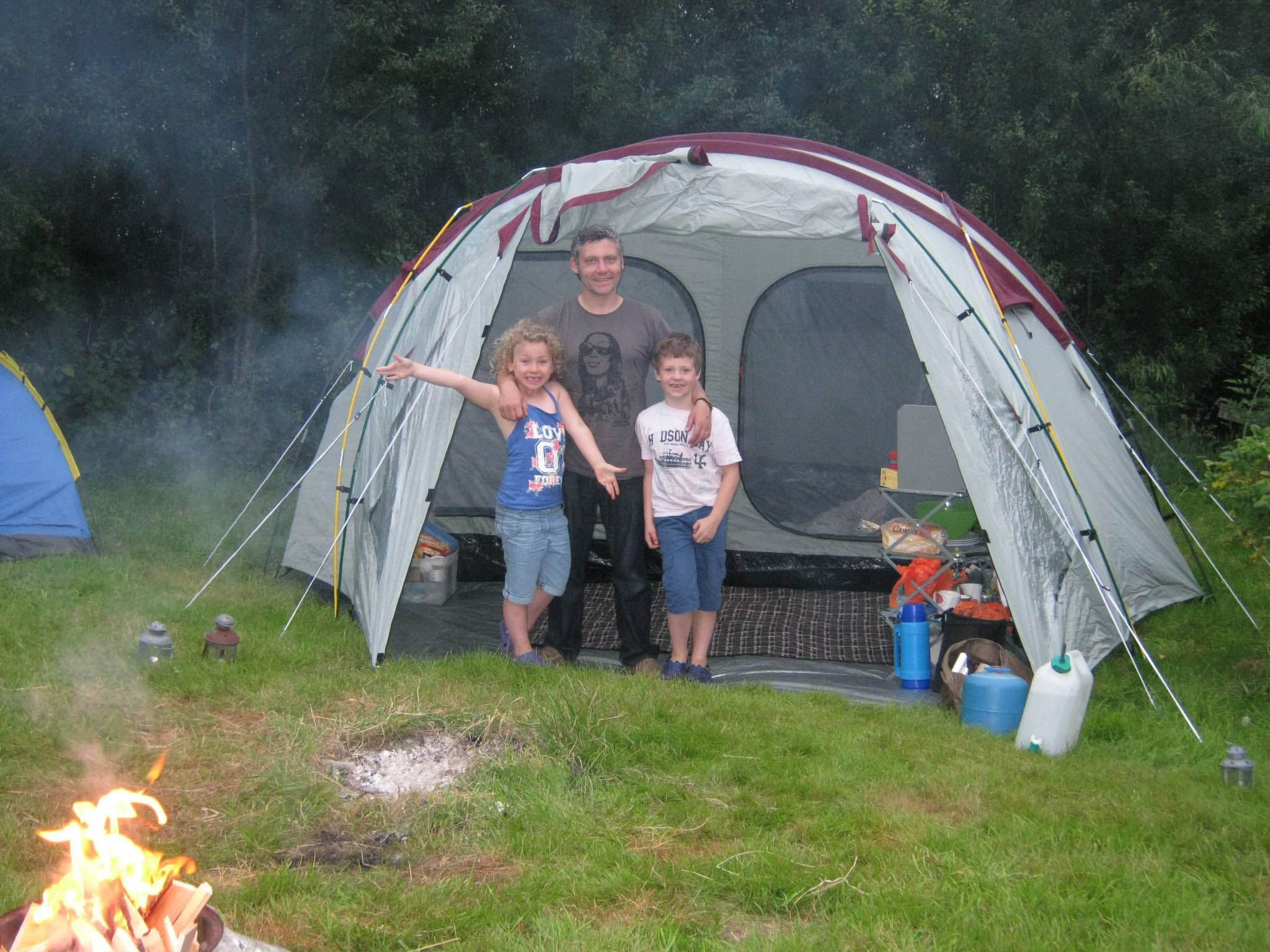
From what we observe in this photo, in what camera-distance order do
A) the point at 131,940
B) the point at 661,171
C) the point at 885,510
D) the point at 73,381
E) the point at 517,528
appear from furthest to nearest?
1. the point at 73,381
2. the point at 885,510
3. the point at 661,171
4. the point at 517,528
5. the point at 131,940

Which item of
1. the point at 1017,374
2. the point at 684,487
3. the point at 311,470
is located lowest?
the point at 311,470

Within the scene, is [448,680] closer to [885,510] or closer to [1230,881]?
[1230,881]

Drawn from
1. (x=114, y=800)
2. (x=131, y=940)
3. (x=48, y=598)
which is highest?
(x=114, y=800)

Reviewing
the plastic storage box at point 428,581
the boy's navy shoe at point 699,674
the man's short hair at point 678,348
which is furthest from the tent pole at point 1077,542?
the plastic storage box at point 428,581

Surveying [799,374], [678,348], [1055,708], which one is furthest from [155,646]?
[799,374]

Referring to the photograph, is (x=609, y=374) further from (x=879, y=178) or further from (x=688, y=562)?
(x=879, y=178)

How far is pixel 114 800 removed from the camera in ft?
6.61

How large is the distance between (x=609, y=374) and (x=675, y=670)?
1091mm

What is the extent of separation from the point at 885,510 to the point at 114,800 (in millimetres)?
4747

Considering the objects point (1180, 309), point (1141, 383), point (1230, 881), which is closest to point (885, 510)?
point (1230, 881)

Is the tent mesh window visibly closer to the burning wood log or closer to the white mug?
the white mug

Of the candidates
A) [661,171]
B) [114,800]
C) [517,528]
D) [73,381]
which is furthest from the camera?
[73,381]

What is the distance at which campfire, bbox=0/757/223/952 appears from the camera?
1.85 m

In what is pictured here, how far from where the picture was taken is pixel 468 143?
881 cm
